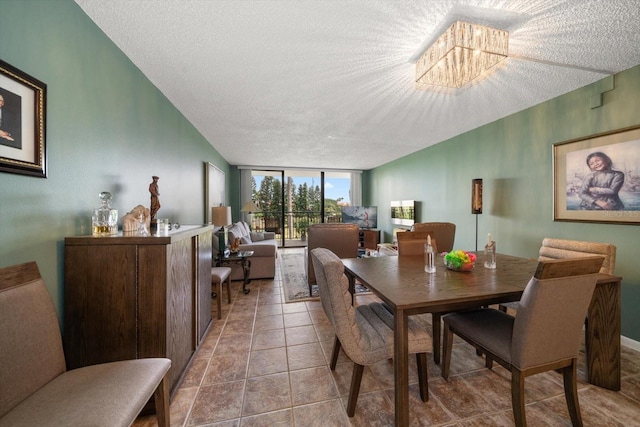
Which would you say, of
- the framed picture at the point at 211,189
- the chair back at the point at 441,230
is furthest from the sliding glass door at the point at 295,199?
the chair back at the point at 441,230

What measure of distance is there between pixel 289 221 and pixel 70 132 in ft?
20.5

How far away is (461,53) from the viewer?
1711mm

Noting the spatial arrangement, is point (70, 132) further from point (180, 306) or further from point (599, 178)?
point (599, 178)

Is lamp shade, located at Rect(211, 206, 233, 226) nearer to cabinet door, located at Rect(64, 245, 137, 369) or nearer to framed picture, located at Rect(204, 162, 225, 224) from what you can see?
framed picture, located at Rect(204, 162, 225, 224)

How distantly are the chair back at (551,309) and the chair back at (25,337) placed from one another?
220cm

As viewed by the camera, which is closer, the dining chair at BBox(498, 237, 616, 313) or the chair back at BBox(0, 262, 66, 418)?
the chair back at BBox(0, 262, 66, 418)

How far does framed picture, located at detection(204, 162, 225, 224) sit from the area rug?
176cm

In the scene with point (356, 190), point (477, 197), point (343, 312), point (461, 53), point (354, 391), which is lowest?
point (354, 391)

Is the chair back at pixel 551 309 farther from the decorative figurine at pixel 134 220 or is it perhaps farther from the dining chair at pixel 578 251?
the decorative figurine at pixel 134 220

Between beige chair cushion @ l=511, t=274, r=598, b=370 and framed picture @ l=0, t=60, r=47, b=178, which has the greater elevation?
framed picture @ l=0, t=60, r=47, b=178

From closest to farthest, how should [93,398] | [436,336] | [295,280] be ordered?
[93,398] < [436,336] < [295,280]

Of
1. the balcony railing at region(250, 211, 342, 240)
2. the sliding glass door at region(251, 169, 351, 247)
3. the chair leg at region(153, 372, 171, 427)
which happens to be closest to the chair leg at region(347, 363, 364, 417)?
the chair leg at region(153, 372, 171, 427)

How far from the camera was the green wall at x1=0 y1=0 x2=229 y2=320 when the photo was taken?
1117 millimetres

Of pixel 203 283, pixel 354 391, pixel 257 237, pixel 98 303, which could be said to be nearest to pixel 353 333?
pixel 354 391
